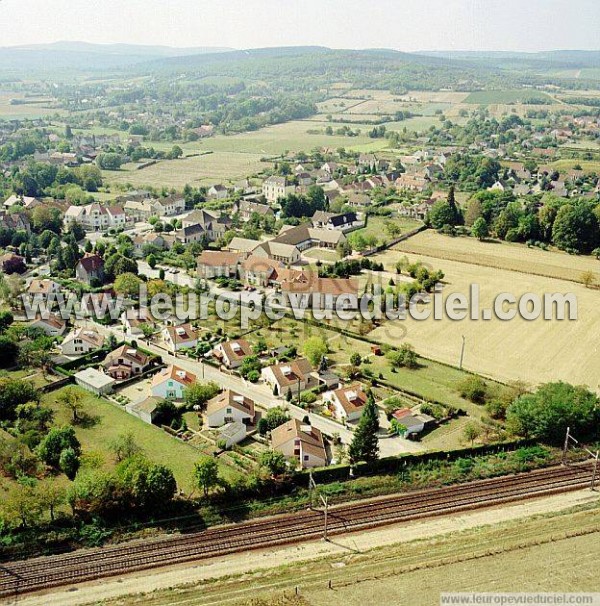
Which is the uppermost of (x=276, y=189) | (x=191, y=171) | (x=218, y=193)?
(x=276, y=189)

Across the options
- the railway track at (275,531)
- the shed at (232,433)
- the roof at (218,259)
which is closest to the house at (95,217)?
the roof at (218,259)

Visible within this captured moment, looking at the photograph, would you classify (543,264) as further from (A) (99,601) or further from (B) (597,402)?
(A) (99,601)

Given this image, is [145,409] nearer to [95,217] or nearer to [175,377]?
[175,377]

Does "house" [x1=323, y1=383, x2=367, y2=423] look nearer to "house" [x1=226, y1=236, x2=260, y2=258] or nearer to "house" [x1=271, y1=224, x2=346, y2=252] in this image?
"house" [x1=226, y1=236, x2=260, y2=258]

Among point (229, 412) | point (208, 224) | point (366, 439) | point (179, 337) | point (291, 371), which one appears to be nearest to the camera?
point (366, 439)

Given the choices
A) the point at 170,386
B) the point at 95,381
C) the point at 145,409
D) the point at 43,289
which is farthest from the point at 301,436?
the point at 43,289

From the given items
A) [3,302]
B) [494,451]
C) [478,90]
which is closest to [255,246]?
[3,302]

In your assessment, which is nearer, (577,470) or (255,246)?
(577,470)
